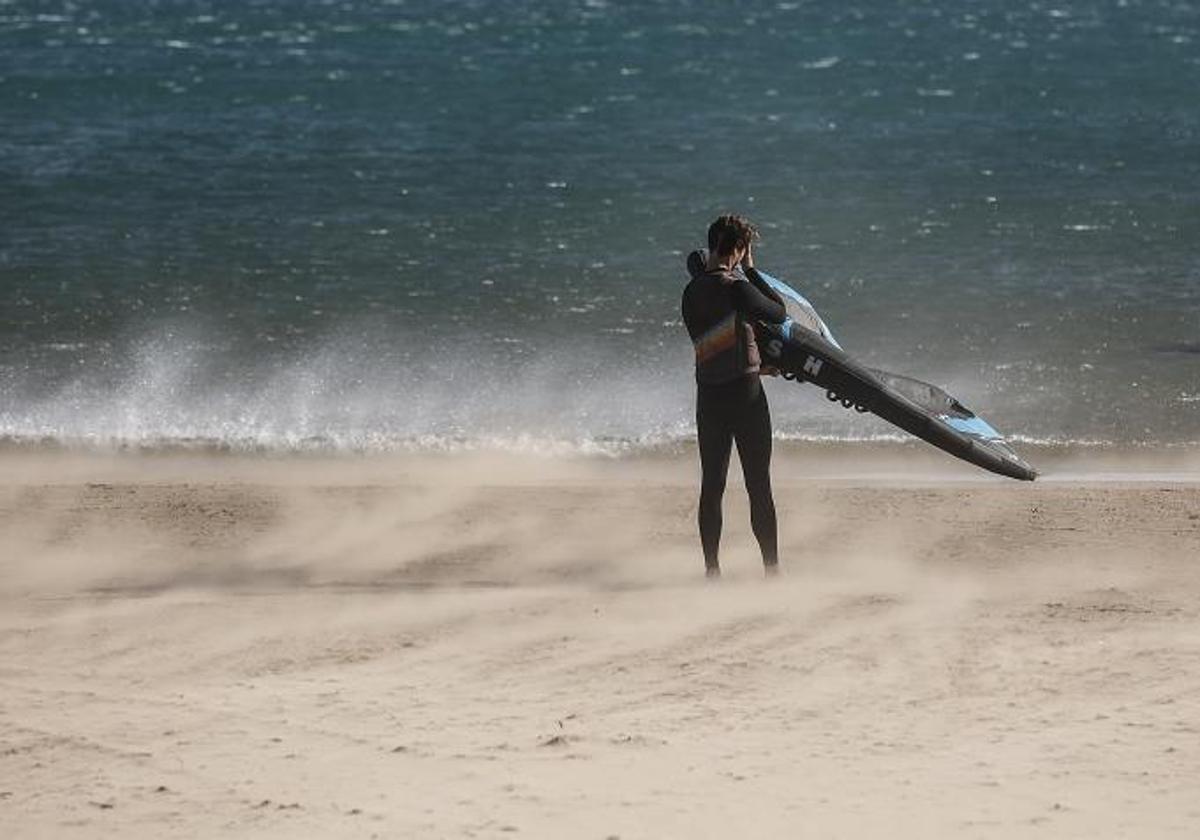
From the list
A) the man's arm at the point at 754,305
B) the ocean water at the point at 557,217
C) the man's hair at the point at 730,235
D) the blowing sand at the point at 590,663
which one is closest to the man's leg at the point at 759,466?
the blowing sand at the point at 590,663

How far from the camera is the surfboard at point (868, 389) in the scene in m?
10.7

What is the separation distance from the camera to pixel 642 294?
21156 mm

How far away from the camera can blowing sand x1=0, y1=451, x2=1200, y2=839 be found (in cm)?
808

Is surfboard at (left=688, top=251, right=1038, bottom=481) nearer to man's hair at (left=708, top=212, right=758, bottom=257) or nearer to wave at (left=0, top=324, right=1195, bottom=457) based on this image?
man's hair at (left=708, top=212, right=758, bottom=257)

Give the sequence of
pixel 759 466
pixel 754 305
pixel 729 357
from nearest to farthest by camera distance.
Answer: pixel 754 305 → pixel 729 357 → pixel 759 466

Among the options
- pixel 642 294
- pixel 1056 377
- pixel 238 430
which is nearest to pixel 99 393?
pixel 238 430

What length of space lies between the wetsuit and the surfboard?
153mm

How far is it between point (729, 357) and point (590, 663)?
164cm

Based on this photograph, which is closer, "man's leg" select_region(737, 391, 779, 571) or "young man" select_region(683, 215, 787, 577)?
"young man" select_region(683, 215, 787, 577)

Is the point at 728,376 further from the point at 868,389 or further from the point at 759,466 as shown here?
the point at 868,389

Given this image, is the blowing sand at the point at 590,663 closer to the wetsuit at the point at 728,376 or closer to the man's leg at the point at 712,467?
the man's leg at the point at 712,467

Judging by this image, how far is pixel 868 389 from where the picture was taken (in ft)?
35.8

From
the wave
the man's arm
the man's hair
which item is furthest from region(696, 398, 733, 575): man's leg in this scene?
the wave

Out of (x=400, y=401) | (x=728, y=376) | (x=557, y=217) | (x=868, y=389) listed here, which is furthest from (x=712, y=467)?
(x=557, y=217)
